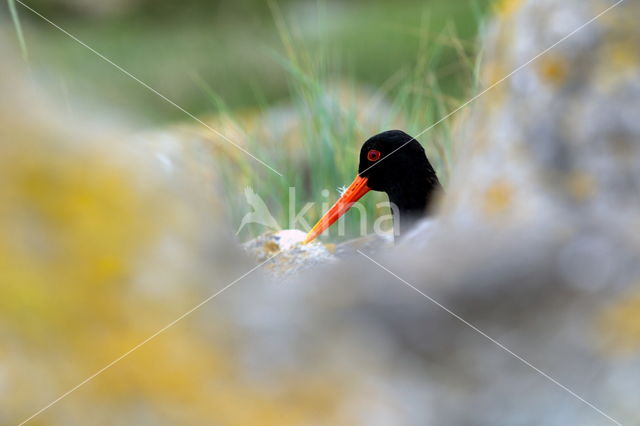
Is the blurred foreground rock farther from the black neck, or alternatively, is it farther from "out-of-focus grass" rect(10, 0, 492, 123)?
"out-of-focus grass" rect(10, 0, 492, 123)

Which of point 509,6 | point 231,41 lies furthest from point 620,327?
point 231,41

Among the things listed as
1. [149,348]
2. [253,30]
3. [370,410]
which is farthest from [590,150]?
[253,30]

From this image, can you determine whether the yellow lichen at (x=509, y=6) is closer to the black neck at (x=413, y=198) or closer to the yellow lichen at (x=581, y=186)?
the yellow lichen at (x=581, y=186)

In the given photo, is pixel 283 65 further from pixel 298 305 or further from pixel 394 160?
pixel 298 305

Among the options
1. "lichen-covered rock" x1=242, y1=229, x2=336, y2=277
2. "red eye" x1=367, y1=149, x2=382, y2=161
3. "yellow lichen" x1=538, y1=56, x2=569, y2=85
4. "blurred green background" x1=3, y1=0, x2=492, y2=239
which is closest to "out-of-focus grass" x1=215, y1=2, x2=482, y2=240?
"blurred green background" x1=3, y1=0, x2=492, y2=239

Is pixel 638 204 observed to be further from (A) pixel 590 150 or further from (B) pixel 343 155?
(B) pixel 343 155

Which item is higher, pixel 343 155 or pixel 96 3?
pixel 96 3
